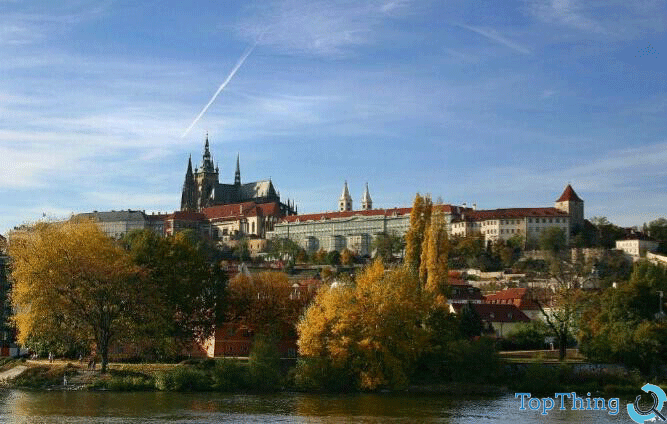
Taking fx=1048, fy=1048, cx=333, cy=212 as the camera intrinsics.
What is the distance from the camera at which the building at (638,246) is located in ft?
461

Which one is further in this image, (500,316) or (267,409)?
(500,316)

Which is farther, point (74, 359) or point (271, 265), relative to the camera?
point (271, 265)

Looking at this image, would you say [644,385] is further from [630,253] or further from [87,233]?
[630,253]

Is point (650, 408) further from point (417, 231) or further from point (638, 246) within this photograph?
point (638, 246)

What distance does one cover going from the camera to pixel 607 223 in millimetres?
160125

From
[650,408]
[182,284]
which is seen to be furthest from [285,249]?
[650,408]

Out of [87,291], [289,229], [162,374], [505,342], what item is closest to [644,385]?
[505,342]

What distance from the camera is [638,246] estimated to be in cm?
14125

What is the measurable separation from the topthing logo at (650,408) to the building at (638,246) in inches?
3716

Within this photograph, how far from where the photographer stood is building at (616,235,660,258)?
140625 millimetres

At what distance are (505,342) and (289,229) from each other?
414ft

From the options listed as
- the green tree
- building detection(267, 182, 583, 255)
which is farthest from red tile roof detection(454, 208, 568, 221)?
the green tree

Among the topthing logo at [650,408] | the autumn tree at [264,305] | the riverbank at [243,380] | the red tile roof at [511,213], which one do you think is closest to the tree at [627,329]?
the riverbank at [243,380]

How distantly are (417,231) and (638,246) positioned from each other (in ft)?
274
